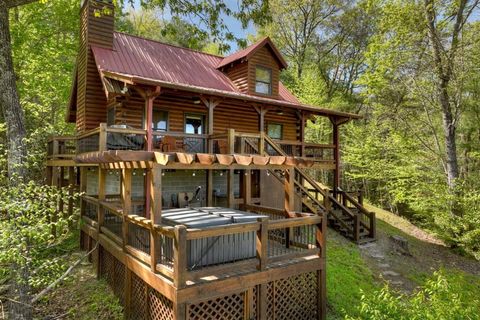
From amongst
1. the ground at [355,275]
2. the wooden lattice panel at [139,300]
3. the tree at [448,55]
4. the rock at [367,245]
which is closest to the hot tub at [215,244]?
the wooden lattice panel at [139,300]

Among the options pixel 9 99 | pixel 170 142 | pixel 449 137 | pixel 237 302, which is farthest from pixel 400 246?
pixel 9 99

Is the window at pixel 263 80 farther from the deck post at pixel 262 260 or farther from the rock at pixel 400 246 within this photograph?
the deck post at pixel 262 260

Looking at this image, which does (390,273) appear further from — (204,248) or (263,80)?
(263,80)

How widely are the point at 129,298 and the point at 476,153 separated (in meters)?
18.4

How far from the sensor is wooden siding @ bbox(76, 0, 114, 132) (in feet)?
39.9

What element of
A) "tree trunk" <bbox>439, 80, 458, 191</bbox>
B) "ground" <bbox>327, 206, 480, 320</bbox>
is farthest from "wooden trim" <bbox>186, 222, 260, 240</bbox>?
"tree trunk" <bbox>439, 80, 458, 191</bbox>

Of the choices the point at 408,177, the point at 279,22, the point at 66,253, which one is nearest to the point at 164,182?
the point at 66,253

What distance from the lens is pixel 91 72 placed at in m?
12.3

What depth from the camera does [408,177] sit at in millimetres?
18594

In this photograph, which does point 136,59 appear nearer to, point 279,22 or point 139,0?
point 139,0

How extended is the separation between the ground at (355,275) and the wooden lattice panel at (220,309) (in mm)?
1892

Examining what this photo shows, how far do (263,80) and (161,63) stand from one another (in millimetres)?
4862

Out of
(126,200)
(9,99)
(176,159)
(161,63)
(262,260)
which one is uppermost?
(161,63)

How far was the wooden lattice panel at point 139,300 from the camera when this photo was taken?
6273 millimetres
